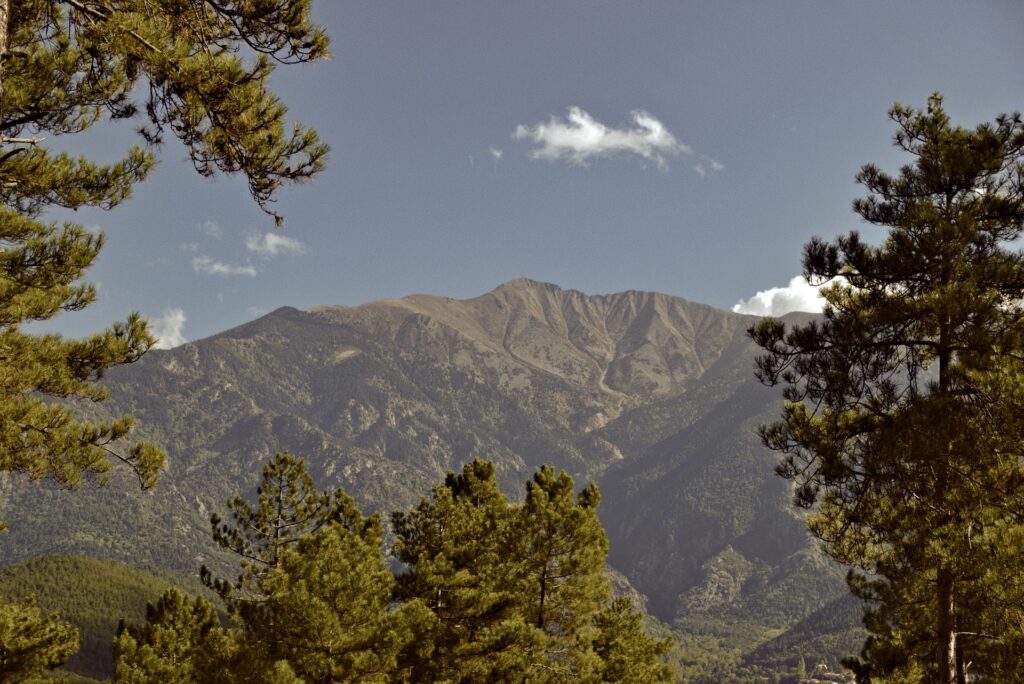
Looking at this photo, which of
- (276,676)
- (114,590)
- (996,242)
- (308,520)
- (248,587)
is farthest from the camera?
(114,590)

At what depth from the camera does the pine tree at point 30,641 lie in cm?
1591

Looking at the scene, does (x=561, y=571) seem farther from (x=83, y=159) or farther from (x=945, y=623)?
(x=83, y=159)

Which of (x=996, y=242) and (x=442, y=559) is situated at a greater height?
(x=996, y=242)

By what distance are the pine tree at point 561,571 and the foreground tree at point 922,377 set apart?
24.6 feet

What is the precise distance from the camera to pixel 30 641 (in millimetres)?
16422

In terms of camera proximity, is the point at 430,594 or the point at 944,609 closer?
the point at 944,609

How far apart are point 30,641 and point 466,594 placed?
11.0 meters

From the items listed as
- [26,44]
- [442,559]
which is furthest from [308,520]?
[26,44]

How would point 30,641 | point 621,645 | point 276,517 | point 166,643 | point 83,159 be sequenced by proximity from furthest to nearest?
point 166,643 < point 276,517 < point 621,645 < point 30,641 < point 83,159

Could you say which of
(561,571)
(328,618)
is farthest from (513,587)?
(328,618)

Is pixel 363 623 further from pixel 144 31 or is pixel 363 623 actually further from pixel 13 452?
pixel 144 31

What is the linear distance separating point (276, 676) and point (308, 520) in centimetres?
956

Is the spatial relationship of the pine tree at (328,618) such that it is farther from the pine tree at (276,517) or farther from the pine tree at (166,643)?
the pine tree at (166,643)

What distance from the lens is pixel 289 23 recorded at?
8578mm
